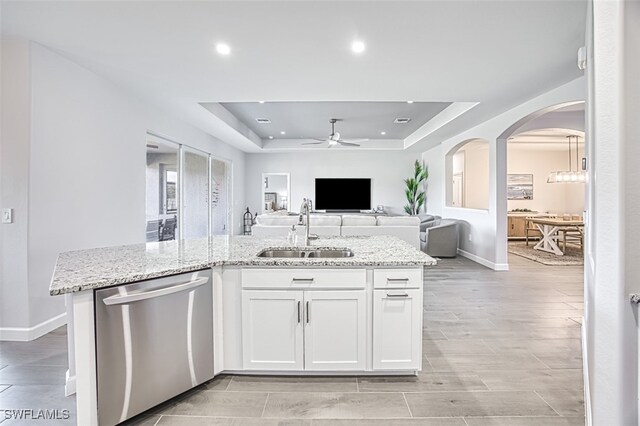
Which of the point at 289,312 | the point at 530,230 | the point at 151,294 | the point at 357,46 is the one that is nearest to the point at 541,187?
the point at 530,230

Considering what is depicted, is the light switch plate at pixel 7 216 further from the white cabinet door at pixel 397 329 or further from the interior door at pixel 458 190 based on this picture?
the interior door at pixel 458 190

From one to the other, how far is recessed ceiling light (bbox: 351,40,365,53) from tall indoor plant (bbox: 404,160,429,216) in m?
6.92

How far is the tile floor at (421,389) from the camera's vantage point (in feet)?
6.28

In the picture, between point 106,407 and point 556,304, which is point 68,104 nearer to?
point 106,407

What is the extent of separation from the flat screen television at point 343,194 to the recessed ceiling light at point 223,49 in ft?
23.4

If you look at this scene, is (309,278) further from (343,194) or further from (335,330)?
(343,194)

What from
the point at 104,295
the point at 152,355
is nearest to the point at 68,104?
the point at 104,295

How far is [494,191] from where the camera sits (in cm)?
580

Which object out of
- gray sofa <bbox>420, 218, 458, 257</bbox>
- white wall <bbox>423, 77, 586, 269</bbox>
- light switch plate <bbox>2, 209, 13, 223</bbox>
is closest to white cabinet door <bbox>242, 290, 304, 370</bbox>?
light switch plate <bbox>2, 209, 13, 223</bbox>

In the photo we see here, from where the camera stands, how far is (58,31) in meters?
2.83

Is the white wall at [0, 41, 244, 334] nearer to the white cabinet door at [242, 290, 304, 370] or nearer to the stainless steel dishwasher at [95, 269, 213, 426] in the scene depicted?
the stainless steel dishwasher at [95, 269, 213, 426]

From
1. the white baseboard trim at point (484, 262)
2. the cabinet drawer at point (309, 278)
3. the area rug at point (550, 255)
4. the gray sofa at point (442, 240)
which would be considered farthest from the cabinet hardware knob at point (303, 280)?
the area rug at point (550, 255)

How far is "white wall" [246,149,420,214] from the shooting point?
10.2 metres

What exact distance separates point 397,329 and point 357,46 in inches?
93.9
